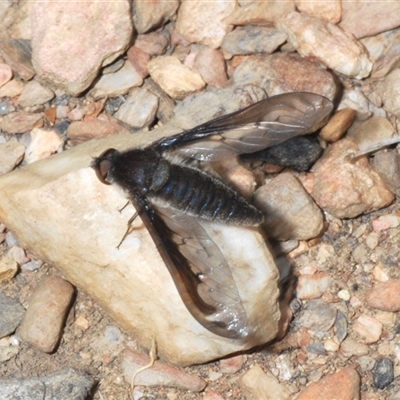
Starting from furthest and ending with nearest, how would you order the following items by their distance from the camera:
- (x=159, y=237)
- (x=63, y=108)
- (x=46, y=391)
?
(x=63, y=108), (x=46, y=391), (x=159, y=237)

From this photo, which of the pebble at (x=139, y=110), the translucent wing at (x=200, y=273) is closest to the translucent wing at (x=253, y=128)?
the translucent wing at (x=200, y=273)

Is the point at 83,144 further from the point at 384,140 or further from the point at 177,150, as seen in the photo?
the point at 384,140

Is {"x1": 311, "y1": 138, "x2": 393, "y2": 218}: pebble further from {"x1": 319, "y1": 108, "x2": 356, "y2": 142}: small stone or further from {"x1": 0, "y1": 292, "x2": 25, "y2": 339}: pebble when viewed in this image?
{"x1": 0, "y1": 292, "x2": 25, "y2": 339}: pebble

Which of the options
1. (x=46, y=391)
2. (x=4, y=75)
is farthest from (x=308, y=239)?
(x=4, y=75)

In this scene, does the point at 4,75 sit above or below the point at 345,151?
above

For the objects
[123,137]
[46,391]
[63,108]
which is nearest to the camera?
[46,391]

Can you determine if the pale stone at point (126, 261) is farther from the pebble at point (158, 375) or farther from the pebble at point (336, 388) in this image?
the pebble at point (336, 388)

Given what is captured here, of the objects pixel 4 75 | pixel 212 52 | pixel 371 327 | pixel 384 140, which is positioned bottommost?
pixel 371 327

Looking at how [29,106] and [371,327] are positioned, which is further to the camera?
[29,106]

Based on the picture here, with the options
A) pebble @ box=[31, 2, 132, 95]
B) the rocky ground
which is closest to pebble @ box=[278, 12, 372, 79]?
the rocky ground
